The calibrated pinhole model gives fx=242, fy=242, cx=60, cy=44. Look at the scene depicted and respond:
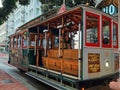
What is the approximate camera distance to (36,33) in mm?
11805

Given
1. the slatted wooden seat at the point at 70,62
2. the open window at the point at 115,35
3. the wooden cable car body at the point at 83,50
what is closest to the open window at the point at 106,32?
the wooden cable car body at the point at 83,50

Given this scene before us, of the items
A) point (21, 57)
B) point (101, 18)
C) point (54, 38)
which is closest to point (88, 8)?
point (101, 18)

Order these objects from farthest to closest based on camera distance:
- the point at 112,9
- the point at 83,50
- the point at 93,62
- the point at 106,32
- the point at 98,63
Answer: the point at 112,9, the point at 106,32, the point at 98,63, the point at 93,62, the point at 83,50

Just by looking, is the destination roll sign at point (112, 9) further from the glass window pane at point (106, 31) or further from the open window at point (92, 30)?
the open window at point (92, 30)

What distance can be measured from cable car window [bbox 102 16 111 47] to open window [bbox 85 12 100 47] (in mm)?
292

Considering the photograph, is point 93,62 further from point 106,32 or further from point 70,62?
point 106,32

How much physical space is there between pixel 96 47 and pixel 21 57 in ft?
21.2

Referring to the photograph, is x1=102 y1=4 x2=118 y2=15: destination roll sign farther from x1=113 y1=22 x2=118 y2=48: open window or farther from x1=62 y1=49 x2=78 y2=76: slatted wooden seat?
x1=62 y1=49 x2=78 y2=76: slatted wooden seat

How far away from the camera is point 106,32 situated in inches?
319

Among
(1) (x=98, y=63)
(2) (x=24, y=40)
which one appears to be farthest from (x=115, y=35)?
(2) (x=24, y=40)

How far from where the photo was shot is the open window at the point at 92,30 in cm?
723

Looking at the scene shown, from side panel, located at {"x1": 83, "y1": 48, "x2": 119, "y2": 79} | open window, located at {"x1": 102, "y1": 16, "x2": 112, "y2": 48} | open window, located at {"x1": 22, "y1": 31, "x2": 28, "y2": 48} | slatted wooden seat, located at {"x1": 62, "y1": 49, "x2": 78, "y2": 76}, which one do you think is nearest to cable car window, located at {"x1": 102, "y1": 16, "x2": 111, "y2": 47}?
open window, located at {"x1": 102, "y1": 16, "x2": 112, "y2": 48}

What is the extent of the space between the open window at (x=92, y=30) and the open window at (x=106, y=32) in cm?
29

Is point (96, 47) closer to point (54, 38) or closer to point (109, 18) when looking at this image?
point (109, 18)
